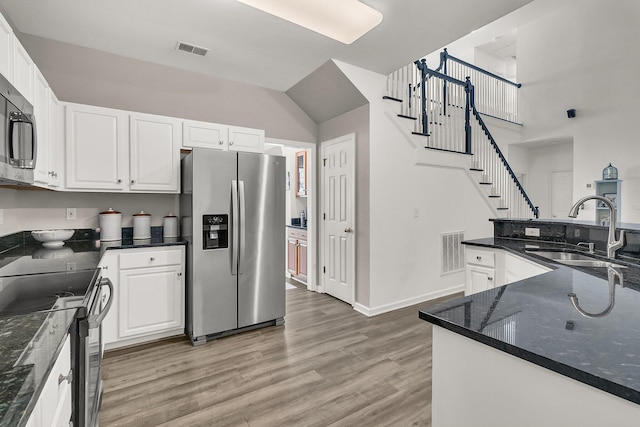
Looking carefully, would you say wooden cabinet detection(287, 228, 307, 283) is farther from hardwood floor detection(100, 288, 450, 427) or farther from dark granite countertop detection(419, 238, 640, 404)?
dark granite countertop detection(419, 238, 640, 404)

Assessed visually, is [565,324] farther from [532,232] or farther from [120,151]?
[120,151]

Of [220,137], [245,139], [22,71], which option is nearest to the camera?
[22,71]

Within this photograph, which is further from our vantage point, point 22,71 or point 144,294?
point 144,294

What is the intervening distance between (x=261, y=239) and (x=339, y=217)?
1.28 m

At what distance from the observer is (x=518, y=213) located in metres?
5.51

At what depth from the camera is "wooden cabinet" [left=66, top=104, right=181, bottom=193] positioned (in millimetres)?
2723

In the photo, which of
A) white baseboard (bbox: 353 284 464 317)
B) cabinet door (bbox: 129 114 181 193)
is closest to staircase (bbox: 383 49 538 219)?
white baseboard (bbox: 353 284 464 317)

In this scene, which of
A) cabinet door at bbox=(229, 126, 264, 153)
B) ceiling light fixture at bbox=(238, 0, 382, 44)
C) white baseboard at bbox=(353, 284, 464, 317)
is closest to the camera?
ceiling light fixture at bbox=(238, 0, 382, 44)

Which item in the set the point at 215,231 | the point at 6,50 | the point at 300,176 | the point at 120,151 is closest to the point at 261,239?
the point at 215,231

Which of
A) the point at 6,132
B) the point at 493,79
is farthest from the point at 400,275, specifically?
the point at 493,79

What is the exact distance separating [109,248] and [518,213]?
19.8 ft

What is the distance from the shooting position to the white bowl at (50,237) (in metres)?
2.61

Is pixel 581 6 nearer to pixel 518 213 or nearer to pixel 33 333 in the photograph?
pixel 518 213

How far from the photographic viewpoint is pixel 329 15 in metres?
2.68
